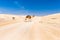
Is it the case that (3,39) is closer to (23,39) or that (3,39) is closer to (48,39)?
(23,39)

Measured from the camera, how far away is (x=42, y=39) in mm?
6891

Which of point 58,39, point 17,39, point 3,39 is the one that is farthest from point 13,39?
point 58,39

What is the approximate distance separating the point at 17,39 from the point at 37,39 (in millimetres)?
1267

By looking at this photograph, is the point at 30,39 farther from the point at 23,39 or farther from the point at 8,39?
the point at 8,39

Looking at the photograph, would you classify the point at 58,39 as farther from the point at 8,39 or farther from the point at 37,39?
Answer: the point at 8,39

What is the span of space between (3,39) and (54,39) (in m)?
3.24

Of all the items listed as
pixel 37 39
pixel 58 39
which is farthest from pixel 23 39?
pixel 58 39

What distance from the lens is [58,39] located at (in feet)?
22.7

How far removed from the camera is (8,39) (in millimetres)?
6895

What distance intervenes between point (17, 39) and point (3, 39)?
0.91 meters

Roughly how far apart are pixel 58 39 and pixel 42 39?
40.1 inches

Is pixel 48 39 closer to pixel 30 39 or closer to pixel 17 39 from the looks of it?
pixel 30 39

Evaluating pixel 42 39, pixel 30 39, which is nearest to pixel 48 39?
pixel 42 39

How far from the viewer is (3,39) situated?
6.98 m
